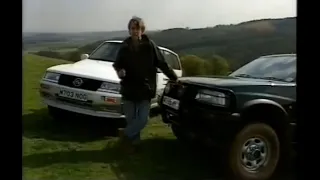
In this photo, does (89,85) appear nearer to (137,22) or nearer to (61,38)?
(61,38)

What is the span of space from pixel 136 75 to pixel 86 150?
666mm

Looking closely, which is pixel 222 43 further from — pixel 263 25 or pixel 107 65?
pixel 107 65

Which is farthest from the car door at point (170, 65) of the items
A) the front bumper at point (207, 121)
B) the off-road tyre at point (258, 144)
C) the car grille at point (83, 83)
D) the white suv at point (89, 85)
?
the off-road tyre at point (258, 144)

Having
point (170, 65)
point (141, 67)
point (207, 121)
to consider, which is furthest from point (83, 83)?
point (207, 121)

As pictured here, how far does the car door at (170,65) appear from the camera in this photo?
147 inches

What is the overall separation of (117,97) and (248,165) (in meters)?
1.09

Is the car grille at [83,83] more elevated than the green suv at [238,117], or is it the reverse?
the car grille at [83,83]

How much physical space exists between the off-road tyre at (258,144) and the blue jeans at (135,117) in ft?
2.24

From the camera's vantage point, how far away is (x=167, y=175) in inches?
147

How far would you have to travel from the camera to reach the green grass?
11.8 ft

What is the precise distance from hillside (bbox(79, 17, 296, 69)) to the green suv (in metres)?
0.19

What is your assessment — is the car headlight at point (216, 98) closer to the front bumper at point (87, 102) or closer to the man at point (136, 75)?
the man at point (136, 75)

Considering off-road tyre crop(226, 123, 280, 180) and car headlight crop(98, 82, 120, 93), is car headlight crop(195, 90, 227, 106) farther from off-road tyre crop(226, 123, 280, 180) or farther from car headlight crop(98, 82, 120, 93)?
car headlight crop(98, 82, 120, 93)
